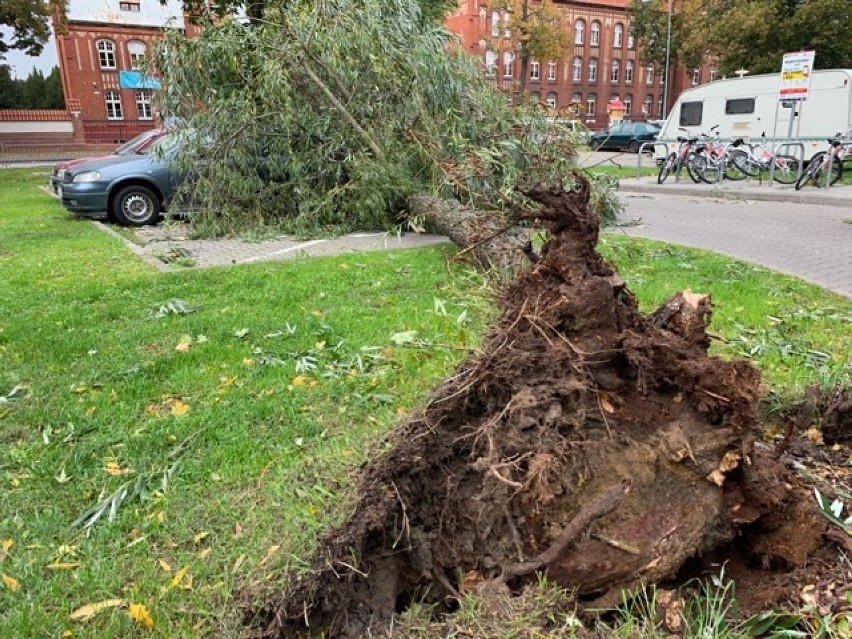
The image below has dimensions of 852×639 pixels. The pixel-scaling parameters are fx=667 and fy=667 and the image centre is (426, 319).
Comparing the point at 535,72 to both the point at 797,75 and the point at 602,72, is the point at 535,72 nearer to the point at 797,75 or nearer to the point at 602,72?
the point at 602,72

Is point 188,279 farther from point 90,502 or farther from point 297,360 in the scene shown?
point 90,502

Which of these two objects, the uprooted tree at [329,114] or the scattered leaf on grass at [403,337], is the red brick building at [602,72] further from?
the scattered leaf on grass at [403,337]

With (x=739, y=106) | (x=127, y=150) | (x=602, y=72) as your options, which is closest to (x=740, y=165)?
(x=739, y=106)

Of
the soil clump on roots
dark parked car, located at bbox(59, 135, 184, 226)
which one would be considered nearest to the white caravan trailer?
dark parked car, located at bbox(59, 135, 184, 226)

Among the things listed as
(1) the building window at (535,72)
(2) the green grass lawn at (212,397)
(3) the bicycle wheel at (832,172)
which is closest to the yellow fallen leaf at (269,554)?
(2) the green grass lawn at (212,397)

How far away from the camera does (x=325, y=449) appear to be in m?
3.19

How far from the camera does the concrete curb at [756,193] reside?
13547 millimetres

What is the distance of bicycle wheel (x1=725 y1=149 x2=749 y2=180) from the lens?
709 inches

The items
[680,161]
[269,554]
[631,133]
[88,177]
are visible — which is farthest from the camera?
[631,133]

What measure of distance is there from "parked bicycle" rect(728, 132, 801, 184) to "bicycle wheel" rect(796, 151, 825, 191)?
1348 millimetres

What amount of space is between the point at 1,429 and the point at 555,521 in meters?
3.00

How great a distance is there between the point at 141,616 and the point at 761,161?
18.9 m

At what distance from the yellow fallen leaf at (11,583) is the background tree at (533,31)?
42648 millimetres

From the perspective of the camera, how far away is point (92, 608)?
2.25 meters
